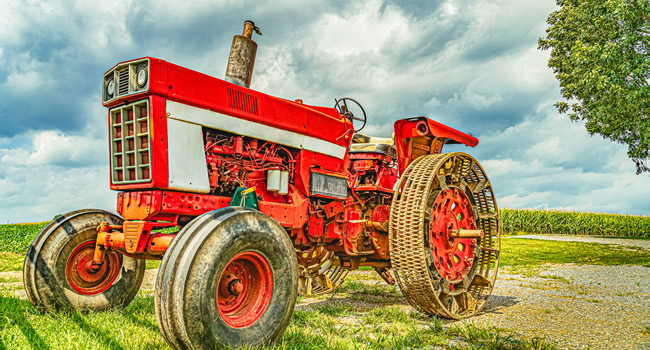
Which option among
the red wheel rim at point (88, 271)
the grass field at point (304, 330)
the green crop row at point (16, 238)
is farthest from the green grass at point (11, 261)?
the red wheel rim at point (88, 271)

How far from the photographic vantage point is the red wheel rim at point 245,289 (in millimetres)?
2973

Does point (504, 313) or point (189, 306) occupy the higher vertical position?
point (189, 306)

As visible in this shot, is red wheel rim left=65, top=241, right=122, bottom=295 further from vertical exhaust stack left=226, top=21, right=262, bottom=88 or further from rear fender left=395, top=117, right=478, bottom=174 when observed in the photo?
rear fender left=395, top=117, right=478, bottom=174

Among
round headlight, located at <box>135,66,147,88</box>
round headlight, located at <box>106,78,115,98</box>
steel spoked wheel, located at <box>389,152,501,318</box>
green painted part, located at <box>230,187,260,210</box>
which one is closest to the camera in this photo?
round headlight, located at <box>135,66,147,88</box>

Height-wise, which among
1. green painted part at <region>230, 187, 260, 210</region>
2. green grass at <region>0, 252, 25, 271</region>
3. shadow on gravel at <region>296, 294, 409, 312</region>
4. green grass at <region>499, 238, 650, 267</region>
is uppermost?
green painted part at <region>230, 187, 260, 210</region>

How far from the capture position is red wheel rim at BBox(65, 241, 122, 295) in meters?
4.06

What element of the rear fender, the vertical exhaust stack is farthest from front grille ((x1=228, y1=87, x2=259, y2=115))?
the rear fender

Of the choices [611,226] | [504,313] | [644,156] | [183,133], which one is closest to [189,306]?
[183,133]

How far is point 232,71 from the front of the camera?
160 inches

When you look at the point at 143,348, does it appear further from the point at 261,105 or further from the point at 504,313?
the point at 504,313

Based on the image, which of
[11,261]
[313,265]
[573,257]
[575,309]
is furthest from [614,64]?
[11,261]

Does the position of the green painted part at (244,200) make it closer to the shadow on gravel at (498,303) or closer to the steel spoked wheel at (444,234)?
the steel spoked wheel at (444,234)

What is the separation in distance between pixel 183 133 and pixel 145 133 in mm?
284

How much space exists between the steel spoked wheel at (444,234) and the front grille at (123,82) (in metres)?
2.77
